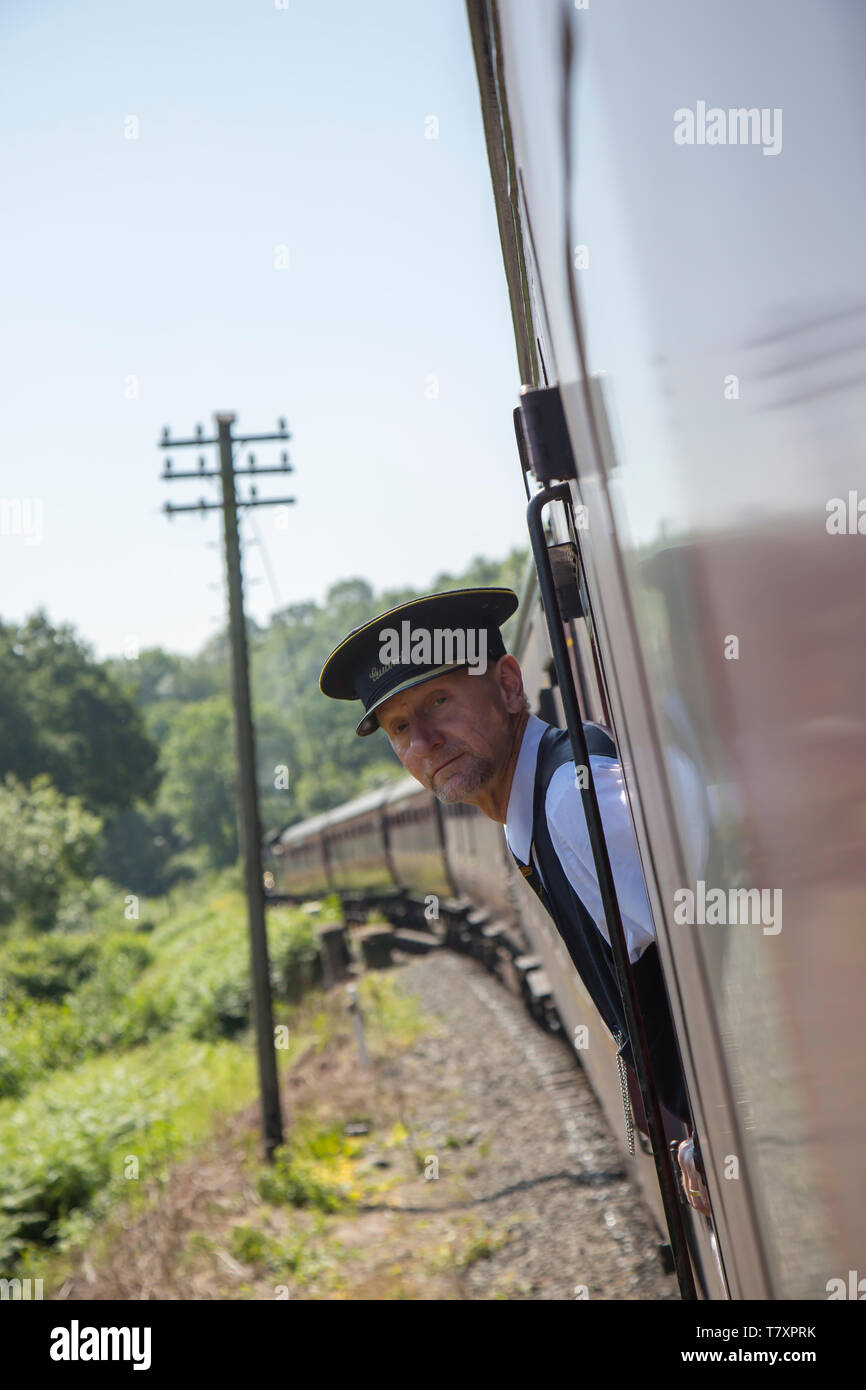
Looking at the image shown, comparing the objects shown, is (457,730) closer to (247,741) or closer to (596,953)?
(596,953)

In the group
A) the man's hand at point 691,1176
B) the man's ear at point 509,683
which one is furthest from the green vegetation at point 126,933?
the man's hand at point 691,1176

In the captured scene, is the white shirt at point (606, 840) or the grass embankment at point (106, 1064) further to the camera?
the grass embankment at point (106, 1064)

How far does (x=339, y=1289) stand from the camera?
7.01 m

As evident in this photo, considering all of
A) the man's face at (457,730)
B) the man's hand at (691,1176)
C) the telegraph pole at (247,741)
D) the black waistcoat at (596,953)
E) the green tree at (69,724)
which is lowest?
the man's hand at (691,1176)

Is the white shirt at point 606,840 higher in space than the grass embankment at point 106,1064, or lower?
lower

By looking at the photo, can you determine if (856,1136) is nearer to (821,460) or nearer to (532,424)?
(821,460)

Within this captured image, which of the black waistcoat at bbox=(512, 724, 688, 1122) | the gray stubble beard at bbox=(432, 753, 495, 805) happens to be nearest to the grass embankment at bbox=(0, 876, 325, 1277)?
the gray stubble beard at bbox=(432, 753, 495, 805)

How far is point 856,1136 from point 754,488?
0.49 meters

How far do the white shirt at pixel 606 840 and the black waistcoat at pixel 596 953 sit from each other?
2 centimetres

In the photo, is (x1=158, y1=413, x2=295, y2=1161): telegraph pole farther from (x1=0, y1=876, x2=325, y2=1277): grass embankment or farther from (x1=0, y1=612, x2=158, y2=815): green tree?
(x1=0, y1=612, x2=158, y2=815): green tree

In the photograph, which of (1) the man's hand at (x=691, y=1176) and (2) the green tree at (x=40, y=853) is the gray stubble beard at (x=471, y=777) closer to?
(1) the man's hand at (x=691, y=1176)

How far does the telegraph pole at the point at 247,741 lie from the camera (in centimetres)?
1096

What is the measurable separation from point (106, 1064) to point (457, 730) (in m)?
21.8
